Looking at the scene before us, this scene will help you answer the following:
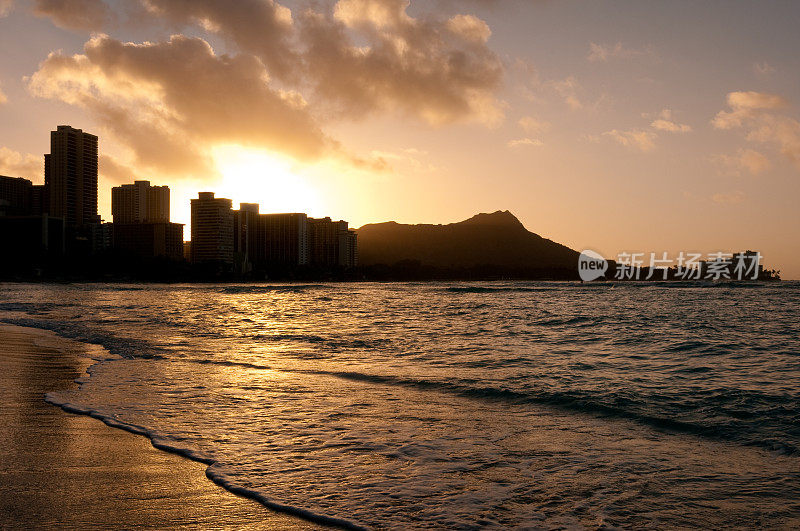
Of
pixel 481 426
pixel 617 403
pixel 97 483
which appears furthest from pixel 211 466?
pixel 617 403

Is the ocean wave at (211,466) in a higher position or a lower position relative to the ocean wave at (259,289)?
higher

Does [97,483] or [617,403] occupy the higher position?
[97,483]

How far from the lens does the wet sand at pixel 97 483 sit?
5.24 meters

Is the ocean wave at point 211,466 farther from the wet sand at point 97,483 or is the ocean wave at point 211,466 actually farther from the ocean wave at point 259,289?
the ocean wave at point 259,289

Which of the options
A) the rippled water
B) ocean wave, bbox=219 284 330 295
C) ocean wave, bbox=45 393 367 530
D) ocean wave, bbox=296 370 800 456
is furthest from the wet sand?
ocean wave, bbox=219 284 330 295

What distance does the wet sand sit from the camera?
524cm

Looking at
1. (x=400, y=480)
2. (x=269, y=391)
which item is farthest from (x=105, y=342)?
(x=400, y=480)

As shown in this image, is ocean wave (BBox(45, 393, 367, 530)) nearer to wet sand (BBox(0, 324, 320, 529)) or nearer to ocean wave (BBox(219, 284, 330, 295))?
wet sand (BBox(0, 324, 320, 529))

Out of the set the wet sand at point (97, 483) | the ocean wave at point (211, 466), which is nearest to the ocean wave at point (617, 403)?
the ocean wave at point (211, 466)

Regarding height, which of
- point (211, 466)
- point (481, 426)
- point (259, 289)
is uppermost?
point (211, 466)

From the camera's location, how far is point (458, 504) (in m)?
5.93

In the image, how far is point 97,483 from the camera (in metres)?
6.14

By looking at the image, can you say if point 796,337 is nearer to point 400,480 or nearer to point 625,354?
point 625,354

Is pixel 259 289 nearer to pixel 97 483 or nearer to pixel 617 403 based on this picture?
pixel 617 403
